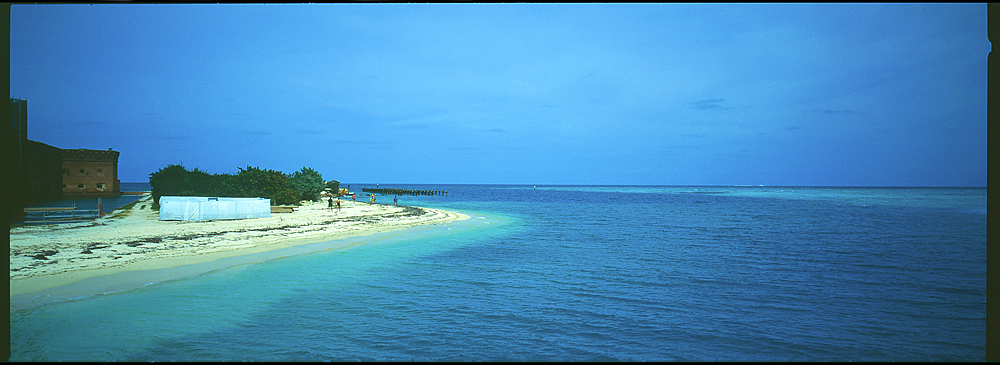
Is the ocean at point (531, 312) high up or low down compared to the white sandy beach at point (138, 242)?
down

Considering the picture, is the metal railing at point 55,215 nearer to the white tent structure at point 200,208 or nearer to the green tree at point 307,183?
the white tent structure at point 200,208

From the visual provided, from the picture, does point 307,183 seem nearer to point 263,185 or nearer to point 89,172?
point 263,185

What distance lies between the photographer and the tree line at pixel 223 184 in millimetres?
38000

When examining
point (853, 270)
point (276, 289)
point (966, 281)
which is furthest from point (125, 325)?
point (966, 281)

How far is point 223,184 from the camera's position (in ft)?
131

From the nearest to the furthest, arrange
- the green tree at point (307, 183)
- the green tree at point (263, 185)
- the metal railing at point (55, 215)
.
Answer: the metal railing at point (55, 215) → the green tree at point (263, 185) → the green tree at point (307, 183)

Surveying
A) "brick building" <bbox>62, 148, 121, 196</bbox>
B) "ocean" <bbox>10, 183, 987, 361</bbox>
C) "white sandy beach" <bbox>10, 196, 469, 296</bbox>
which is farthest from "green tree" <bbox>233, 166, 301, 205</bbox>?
A: "brick building" <bbox>62, 148, 121, 196</bbox>

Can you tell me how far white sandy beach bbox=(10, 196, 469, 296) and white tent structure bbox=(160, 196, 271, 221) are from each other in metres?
0.88

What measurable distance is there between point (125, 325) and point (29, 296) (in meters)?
4.43

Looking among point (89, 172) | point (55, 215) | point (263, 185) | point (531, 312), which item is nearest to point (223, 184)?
point (263, 185)

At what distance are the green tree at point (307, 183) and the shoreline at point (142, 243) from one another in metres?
24.3

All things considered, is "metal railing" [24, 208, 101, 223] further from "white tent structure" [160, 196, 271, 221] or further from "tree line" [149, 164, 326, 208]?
"tree line" [149, 164, 326, 208]

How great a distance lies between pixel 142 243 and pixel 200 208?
11.0m

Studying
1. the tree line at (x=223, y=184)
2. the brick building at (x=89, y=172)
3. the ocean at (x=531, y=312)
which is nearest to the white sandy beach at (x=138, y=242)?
the ocean at (x=531, y=312)
